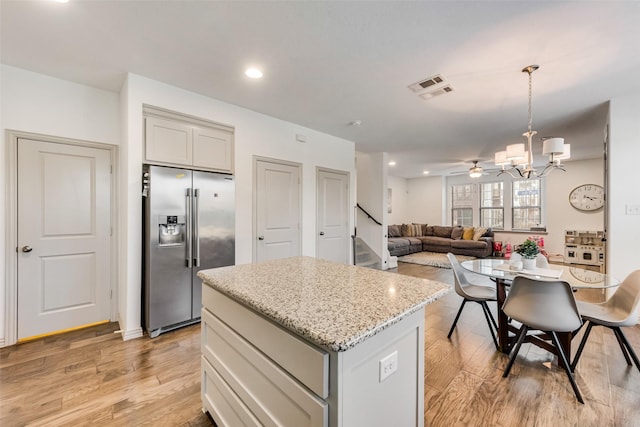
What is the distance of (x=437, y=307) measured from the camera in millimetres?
3652

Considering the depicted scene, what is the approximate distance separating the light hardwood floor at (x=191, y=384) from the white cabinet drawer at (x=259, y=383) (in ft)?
1.90

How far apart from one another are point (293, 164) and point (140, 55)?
2.22 meters

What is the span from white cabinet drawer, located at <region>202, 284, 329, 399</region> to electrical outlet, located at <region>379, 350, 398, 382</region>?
28 cm

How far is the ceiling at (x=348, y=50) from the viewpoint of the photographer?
1.84m

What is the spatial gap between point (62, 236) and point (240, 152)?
2.09 m

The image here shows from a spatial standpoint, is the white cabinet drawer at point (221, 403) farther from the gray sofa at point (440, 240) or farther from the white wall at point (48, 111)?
the gray sofa at point (440, 240)

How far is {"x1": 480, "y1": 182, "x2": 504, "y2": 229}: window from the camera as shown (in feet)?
27.9

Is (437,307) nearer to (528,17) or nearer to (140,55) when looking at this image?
(528,17)

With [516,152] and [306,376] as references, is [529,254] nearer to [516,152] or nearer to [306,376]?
[516,152]

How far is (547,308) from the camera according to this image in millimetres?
1930

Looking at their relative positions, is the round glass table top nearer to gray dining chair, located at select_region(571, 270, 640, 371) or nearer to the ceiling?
gray dining chair, located at select_region(571, 270, 640, 371)

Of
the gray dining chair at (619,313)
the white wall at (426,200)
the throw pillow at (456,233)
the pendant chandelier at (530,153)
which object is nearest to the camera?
the gray dining chair at (619,313)

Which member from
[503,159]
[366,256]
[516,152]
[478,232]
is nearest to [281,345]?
[516,152]

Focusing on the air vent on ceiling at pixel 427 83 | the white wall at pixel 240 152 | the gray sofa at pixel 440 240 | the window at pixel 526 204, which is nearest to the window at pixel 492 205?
the window at pixel 526 204
